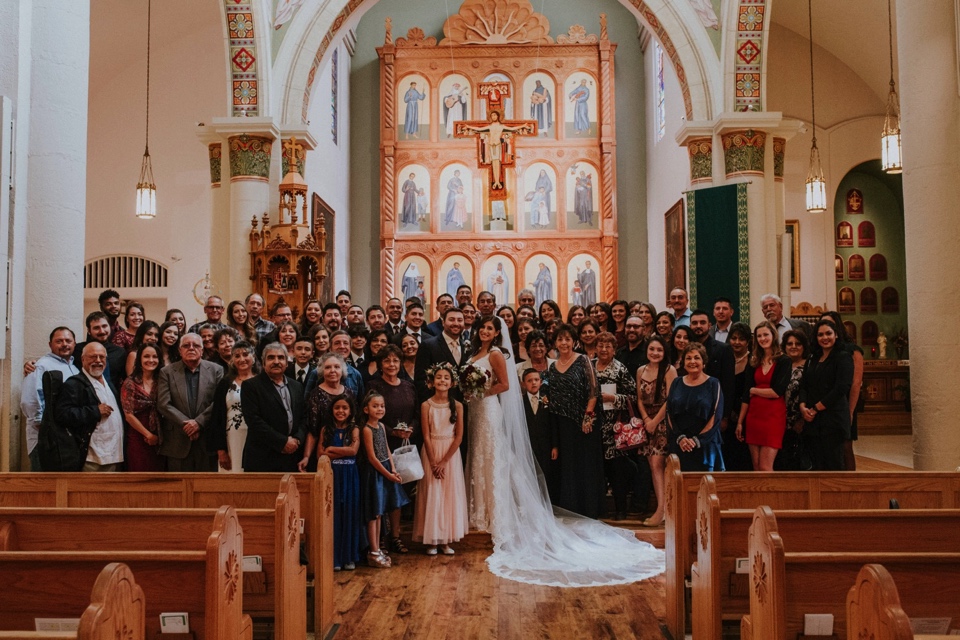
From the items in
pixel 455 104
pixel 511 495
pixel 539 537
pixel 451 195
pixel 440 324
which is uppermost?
pixel 455 104

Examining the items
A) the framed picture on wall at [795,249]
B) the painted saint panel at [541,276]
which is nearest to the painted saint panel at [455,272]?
the painted saint panel at [541,276]

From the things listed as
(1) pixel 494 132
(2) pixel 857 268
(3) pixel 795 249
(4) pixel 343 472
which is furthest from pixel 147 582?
(2) pixel 857 268

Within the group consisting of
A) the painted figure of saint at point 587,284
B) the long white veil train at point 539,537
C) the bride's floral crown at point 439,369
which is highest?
the painted figure of saint at point 587,284

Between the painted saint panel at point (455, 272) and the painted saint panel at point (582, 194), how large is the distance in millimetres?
2023

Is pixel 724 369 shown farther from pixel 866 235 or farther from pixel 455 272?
pixel 866 235

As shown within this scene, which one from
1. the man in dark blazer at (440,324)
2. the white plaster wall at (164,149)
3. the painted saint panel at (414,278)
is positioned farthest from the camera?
the painted saint panel at (414,278)

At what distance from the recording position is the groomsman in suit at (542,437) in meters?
6.52

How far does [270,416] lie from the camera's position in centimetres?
512

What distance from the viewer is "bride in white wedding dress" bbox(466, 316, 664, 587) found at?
5.66 m

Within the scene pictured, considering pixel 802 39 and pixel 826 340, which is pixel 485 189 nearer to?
pixel 802 39

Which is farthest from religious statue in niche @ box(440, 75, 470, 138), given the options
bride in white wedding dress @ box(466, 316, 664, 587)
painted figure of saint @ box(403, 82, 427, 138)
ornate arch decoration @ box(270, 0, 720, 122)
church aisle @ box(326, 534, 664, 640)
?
church aisle @ box(326, 534, 664, 640)

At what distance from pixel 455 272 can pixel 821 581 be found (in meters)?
12.7

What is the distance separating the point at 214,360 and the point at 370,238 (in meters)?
9.89

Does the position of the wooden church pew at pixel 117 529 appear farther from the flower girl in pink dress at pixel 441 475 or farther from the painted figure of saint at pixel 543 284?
the painted figure of saint at pixel 543 284
